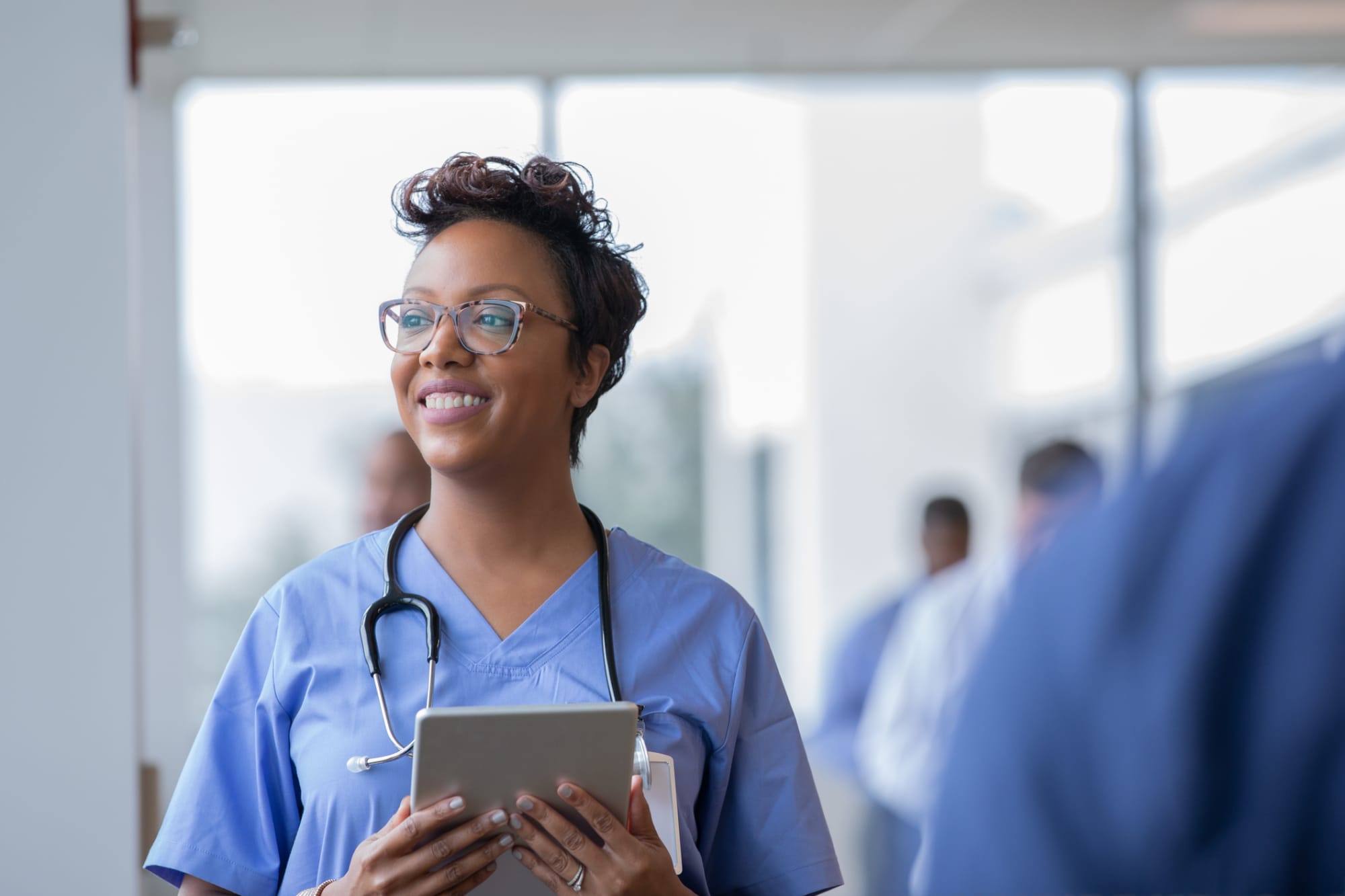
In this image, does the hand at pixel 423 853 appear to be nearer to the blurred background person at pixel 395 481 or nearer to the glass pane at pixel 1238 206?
the blurred background person at pixel 395 481

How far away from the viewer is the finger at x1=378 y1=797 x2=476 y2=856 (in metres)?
1.05

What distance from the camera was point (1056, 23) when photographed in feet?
14.8

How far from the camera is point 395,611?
128cm

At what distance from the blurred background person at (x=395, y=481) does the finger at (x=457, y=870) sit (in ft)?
4.26

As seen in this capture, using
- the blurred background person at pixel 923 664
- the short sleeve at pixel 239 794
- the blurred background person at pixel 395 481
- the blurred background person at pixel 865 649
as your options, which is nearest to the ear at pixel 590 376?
the short sleeve at pixel 239 794

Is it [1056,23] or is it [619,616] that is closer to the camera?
[619,616]

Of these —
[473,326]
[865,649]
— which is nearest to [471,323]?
[473,326]

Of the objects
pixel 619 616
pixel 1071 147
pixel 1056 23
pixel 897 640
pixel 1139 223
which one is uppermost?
pixel 1056 23

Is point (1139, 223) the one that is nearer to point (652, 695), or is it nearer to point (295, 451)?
point (295, 451)

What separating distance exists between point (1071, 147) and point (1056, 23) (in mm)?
591

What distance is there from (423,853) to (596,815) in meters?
0.15

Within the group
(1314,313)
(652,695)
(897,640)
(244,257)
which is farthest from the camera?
(1314,313)

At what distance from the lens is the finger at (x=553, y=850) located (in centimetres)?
Result: 108

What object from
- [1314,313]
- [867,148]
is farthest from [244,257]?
[1314,313]
